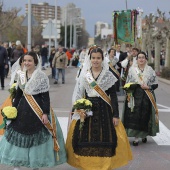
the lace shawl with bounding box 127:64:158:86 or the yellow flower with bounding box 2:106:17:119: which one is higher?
the lace shawl with bounding box 127:64:158:86

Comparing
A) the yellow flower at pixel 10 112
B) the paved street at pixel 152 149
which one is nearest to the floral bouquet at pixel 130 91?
the paved street at pixel 152 149

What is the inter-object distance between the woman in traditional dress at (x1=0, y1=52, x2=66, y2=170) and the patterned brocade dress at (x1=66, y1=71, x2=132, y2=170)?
0.19m

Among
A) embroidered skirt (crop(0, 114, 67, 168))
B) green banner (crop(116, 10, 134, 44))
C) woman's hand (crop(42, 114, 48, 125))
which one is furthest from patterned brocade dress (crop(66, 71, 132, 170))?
green banner (crop(116, 10, 134, 44))

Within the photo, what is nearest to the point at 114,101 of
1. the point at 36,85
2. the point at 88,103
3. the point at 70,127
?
the point at 88,103

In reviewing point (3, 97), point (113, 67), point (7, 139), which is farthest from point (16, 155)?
point (3, 97)

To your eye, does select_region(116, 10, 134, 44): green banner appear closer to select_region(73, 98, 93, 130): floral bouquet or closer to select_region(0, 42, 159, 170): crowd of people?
select_region(0, 42, 159, 170): crowd of people

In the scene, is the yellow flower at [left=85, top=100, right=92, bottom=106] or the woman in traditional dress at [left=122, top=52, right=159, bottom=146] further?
the woman in traditional dress at [left=122, top=52, right=159, bottom=146]

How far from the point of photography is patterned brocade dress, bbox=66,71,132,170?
5.65 m

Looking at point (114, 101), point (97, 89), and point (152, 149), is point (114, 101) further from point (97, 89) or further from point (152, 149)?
point (152, 149)
